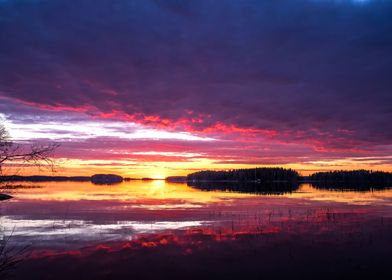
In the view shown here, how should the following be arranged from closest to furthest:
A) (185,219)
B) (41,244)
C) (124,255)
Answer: (124,255) → (41,244) → (185,219)

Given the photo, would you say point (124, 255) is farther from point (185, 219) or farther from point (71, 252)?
point (185, 219)

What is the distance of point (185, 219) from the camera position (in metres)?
35.5

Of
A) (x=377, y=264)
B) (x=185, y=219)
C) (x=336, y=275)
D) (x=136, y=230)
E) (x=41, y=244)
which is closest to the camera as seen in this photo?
(x=336, y=275)

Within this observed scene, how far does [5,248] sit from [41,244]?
2201 millimetres

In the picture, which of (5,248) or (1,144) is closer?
(1,144)

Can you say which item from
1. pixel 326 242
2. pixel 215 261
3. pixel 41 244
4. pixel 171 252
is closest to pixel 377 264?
pixel 326 242

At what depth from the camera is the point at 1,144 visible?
11.3m

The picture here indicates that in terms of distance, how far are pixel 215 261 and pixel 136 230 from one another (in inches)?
440


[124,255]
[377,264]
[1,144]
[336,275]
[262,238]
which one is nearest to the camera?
[1,144]

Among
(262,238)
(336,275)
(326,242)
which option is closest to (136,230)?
(262,238)

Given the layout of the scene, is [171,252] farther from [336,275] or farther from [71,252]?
[336,275]

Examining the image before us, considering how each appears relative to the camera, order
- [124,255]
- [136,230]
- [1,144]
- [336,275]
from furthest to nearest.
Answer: [136,230] → [124,255] → [336,275] → [1,144]

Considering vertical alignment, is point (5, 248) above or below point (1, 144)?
below

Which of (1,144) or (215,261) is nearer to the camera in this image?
(1,144)
